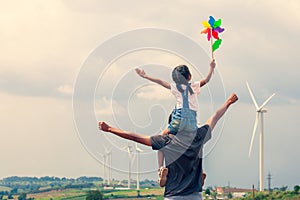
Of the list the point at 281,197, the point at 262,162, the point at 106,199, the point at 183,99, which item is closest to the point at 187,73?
the point at 183,99

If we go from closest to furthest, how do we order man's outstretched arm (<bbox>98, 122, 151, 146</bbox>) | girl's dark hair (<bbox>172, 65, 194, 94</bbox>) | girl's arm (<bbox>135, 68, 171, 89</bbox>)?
man's outstretched arm (<bbox>98, 122, 151, 146</bbox>) < girl's dark hair (<bbox>172, 65, 194, 94</bbox>) < girl's arm (<bbox>135, 68, 171, 89</bbox>)

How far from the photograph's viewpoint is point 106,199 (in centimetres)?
16375

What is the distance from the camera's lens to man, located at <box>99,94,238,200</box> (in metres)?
12.7

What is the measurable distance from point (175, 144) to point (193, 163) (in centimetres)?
42

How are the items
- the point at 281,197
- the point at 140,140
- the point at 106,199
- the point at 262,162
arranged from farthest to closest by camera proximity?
the point at 106,199, the point at 281,197, the point at 262,162, the point at 140,140

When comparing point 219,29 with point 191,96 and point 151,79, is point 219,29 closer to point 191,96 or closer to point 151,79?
point 191,96

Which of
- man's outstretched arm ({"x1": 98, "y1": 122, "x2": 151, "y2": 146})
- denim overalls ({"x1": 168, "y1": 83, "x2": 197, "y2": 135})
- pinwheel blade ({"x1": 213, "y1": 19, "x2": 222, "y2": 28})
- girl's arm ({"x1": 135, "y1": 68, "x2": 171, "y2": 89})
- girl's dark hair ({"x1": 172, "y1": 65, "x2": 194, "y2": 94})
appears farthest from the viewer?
pinwheel blade ({"x1": 213, "y1": 19, "x2": 222, "y2": 28})

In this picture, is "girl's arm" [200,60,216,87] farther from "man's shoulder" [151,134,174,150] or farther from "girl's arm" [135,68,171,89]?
"man's shoulder" [151,134,174,150]

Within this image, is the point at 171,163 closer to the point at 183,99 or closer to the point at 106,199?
the point at 183,99

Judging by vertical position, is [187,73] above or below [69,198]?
below

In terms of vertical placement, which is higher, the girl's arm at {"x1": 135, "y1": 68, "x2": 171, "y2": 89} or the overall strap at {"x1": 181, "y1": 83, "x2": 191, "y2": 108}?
the girl's arm at {"x1": 135, "y1": 68, "x2": 171, "y2": 89}

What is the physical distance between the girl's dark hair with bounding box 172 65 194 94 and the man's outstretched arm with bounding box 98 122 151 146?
2.87ft

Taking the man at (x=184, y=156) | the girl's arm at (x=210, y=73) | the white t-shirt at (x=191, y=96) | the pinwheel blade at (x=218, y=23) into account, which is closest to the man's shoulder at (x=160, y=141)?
the man at (x=184, y=156)

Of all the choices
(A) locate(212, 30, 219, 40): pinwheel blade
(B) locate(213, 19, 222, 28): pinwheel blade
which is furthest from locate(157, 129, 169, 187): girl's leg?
(B) locate(213, 19, 222, 28): pinwheel blade
